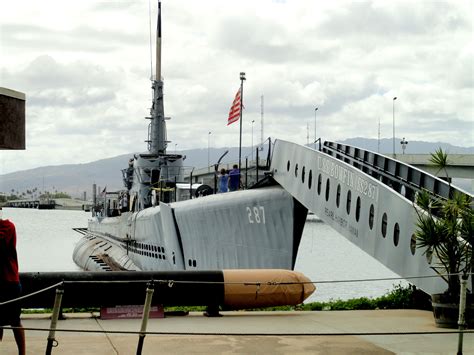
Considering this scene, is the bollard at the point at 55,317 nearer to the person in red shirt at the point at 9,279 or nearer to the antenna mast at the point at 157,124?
the person in red shirt at the point at 9,279

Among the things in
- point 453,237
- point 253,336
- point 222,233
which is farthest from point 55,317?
point 222,233

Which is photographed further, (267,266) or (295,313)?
(267,266)

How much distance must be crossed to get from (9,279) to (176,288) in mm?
3828

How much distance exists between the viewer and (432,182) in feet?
45.2

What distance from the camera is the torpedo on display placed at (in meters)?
11.6

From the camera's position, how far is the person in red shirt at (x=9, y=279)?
27.0 feet

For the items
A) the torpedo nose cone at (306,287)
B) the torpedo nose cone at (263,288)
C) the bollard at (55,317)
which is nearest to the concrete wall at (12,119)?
the bollard at (55,317)

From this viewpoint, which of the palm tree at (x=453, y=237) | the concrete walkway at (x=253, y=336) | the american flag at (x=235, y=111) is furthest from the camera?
the american flag at (x=235, y=111)

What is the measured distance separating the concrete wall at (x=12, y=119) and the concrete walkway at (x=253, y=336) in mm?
2528

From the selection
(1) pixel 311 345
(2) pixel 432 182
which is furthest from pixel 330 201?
(1) pixel 311 345

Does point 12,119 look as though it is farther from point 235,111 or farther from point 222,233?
point 235,111

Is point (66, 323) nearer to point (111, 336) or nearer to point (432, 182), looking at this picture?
point (111, 336)

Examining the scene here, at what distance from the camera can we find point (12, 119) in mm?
9656

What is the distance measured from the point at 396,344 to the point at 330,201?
7.48 m
